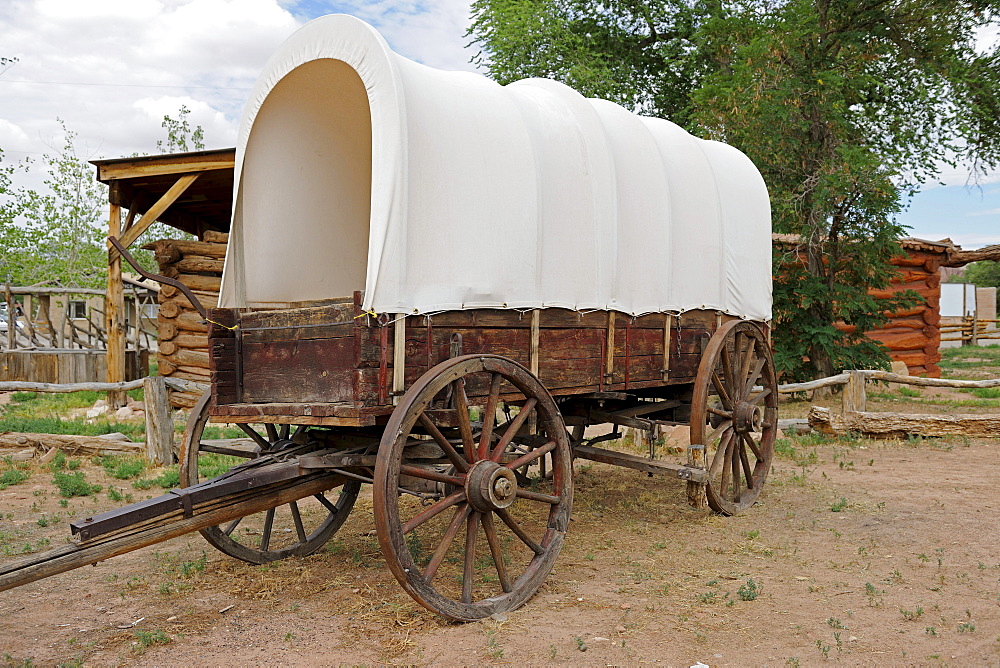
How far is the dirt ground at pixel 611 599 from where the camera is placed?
3.49 m

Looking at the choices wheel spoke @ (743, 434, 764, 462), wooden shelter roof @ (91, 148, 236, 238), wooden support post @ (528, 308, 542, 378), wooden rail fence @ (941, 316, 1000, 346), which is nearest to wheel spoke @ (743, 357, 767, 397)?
wheel spoke @ (743, 434, 764, 462)

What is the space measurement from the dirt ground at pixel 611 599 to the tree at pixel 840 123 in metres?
5.95

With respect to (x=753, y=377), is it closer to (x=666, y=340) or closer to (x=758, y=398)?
(x=758, y=398)

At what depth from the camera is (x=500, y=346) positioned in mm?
4348

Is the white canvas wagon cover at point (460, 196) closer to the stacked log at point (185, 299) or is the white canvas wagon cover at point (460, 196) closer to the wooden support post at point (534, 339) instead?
the wooden support post at point (534, 339)

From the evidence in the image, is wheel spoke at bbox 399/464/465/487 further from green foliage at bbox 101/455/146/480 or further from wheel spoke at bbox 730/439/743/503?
green foliage at bbox 101/455/146/480

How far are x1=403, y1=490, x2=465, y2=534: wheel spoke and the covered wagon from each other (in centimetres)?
1

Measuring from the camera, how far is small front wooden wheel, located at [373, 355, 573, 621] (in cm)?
358

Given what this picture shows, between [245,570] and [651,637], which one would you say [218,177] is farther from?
[651,637]

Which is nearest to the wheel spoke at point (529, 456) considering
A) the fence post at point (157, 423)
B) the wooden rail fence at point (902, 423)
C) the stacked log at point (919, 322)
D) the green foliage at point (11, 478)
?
the fence post at point (157, 423)

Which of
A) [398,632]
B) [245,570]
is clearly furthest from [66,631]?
[398,632]

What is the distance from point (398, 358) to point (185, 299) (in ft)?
28.4

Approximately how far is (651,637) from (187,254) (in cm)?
978

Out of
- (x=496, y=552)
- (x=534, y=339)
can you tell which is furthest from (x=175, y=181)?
(x=496, y=552)
